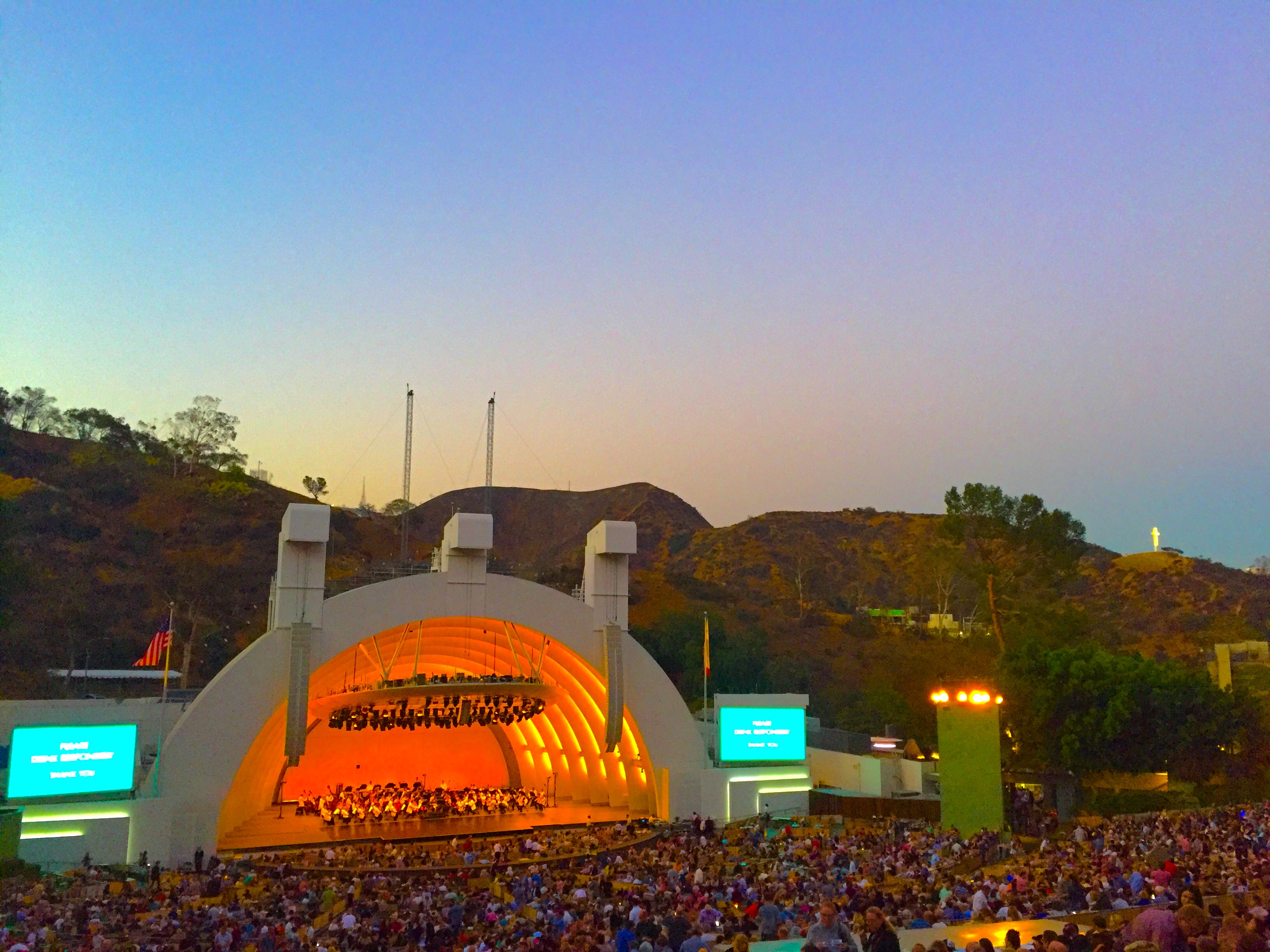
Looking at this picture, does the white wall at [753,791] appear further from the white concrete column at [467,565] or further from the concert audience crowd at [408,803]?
the white concrete column at [467,565]

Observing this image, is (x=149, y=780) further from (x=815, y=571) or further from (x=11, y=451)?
(x=815, y=571)

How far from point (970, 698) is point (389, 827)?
52.7 ft

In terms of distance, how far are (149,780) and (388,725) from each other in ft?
18.6

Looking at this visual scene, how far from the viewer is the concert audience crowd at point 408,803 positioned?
2880 centimetres

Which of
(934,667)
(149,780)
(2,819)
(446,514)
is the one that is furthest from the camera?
(446,514)

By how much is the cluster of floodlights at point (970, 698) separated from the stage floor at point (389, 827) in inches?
387

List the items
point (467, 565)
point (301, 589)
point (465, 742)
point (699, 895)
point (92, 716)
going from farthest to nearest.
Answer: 1. point (465, 742)
2. point (467, 565)
3. point (301, 589)
4. point (92, 716)
5. point (699, 895)

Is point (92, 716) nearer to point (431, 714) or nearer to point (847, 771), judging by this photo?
point (431, 714)

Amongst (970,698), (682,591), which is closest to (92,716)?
(970,698)

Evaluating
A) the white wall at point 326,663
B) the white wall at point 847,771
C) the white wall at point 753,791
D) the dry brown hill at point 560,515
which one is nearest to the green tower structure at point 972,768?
the white wall at point 847,771

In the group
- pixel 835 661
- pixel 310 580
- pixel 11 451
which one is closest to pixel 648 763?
pixel 310 580

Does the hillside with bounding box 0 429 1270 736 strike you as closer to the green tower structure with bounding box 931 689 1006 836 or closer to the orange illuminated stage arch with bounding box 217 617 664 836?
the orange illuminated stage arch with bounding box 217 617 664 836

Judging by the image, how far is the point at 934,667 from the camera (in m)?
49.0

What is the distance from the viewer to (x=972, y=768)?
23.7m
